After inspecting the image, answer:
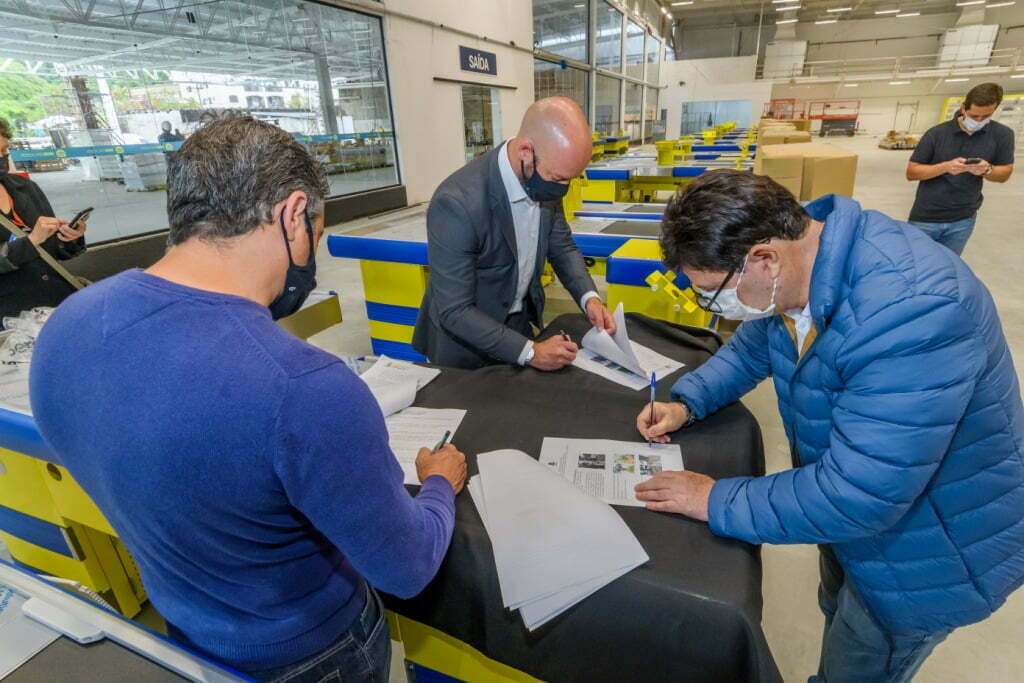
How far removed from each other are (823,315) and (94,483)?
104cm

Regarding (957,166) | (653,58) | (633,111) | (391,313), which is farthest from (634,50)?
(391,313)

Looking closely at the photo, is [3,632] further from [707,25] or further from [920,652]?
[707,25]

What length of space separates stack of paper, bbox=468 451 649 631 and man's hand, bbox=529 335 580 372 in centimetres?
48

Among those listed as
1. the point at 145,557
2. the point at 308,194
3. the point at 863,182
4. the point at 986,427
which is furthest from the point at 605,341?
the point at 863,182

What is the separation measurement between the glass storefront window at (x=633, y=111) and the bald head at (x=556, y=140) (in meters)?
17.2

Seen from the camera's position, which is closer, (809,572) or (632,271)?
(809,572)

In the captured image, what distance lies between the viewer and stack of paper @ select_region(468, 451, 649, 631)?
82cm

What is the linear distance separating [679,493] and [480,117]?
977cm

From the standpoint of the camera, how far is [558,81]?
1264 centimetres

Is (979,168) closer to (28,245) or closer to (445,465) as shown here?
(445,465)

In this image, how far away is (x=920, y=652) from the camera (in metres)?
1.00

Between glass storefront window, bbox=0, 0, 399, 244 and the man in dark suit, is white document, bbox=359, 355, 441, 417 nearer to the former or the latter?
the man in dark suit

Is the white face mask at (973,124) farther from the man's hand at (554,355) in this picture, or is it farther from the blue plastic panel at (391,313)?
the blue plastic panel at (391,313)

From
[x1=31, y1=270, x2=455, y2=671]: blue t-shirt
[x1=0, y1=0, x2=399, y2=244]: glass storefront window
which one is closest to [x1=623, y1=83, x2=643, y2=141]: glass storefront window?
[x1=0, y1=0, x2=399, y2=244]: glass storefront window
